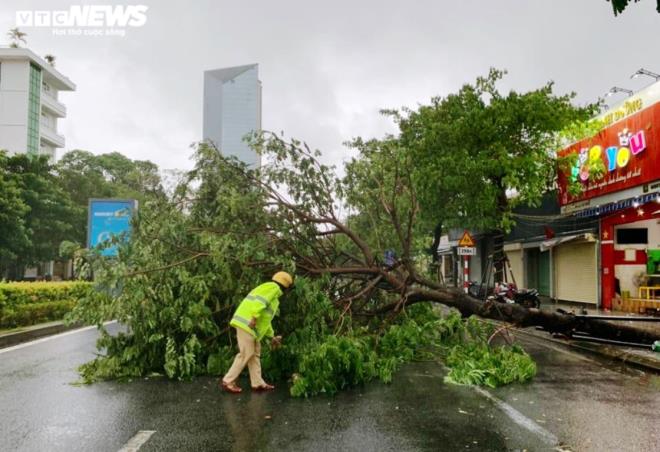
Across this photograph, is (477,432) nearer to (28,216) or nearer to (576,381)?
(576,381)

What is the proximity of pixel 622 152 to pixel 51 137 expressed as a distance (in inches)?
2198

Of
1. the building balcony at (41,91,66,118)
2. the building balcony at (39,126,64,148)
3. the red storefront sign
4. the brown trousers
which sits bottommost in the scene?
the brown trousers

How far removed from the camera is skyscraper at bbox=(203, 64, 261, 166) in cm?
14262

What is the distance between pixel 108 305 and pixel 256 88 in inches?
5780

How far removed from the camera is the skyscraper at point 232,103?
468 ft

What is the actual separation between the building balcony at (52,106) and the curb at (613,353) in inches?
2231

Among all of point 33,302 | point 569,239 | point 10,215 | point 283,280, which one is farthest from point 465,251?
point 10,215

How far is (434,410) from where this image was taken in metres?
5.68

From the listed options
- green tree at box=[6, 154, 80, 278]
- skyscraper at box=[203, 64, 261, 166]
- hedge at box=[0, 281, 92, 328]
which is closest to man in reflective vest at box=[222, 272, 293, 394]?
hedge at box=[0, 281, 92, 328]

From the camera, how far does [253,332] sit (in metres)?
6.55

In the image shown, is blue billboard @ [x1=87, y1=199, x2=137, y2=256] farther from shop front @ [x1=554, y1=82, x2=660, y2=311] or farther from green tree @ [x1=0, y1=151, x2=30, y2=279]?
shop front @ [x1=554, y1=82, x2=660, y2=311]

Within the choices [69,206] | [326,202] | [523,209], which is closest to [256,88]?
[69,206]

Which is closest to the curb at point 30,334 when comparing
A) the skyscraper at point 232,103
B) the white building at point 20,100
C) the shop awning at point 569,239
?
the shop awning at point 569,239

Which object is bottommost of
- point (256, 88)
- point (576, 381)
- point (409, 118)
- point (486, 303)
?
point (576, 381)
